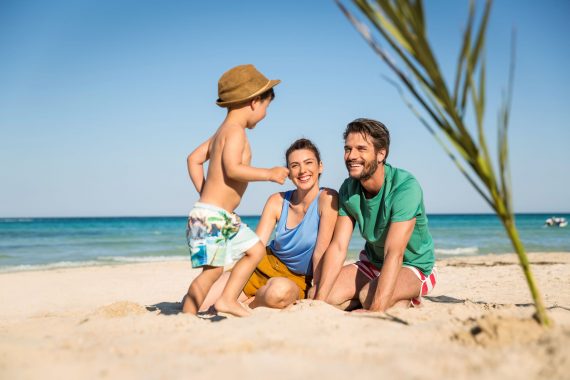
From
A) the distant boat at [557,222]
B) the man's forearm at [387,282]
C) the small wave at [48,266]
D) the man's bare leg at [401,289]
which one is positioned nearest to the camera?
the man's forearm at [387,282]

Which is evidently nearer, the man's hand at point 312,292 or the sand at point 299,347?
the sand at point 299,347

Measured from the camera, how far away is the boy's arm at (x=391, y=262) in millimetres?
3348

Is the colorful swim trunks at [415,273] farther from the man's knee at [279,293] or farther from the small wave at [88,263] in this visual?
the small wave at [88,263]

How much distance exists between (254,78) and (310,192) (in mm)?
1031

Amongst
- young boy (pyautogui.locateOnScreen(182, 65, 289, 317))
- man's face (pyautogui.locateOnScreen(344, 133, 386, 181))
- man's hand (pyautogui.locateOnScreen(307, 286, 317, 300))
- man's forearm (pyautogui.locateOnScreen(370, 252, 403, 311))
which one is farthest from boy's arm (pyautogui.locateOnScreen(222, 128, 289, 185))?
man's hand (pyautogui.locateOnScreen(307, 286, 317, 300))

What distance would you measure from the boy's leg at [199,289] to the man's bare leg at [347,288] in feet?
3.05

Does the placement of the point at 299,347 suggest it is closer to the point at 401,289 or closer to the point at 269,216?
the point at 401,289

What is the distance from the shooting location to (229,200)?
3.42m

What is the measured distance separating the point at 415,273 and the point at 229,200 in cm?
149

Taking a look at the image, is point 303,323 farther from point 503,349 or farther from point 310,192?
point 310,192

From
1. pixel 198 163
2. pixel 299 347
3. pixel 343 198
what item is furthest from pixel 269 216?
pixel 299 347

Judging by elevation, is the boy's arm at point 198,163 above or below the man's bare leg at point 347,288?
above

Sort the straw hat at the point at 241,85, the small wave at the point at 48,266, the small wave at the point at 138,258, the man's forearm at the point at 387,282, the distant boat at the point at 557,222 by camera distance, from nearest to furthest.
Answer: the man's forearm at the point at 387,282 < the straw hat at the point at 241,85 < the small wave at the point at 48,266 < the small wave at the point at 138,258 < the distant boat at the point at 557,222

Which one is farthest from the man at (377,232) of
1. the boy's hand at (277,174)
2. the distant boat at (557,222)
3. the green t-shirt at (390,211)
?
the distant boat at (557,222)
